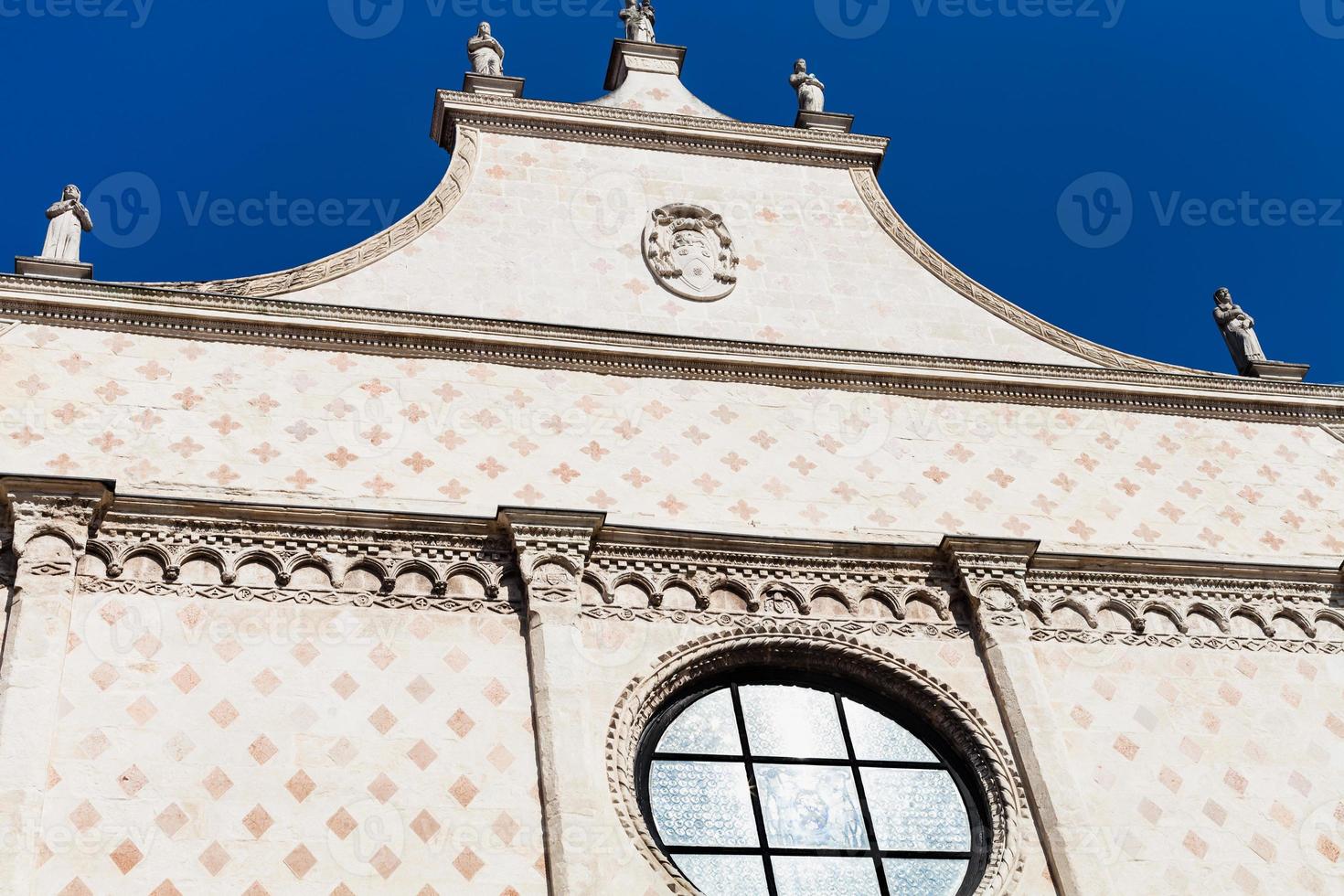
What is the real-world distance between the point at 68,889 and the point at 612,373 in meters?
5.05

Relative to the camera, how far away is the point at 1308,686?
431 inches

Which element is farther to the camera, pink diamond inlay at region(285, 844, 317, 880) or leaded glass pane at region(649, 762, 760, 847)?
leaded glass pane at region(649, 762, 760, 847)

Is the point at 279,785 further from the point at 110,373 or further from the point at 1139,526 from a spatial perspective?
the point at 1139,526

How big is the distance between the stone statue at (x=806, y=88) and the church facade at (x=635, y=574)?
1615 mm

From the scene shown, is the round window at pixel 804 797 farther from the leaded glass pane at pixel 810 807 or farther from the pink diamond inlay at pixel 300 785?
the pink diamond inlay at pixel 300 785

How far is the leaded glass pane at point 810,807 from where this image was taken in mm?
9500

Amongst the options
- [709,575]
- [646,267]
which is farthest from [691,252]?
[709,575]

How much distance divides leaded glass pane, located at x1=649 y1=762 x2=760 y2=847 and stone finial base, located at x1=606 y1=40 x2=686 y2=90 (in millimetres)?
7040

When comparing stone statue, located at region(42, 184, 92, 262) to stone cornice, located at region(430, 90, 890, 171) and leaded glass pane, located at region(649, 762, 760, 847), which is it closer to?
stone cornice, located at region(430, 90, 890, 171)

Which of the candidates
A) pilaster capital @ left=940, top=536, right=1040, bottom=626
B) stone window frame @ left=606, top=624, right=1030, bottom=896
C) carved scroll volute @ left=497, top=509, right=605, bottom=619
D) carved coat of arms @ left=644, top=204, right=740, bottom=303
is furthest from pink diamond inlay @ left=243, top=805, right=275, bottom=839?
carved coat of arms @ left=644, top=204, right=740, bottom=303

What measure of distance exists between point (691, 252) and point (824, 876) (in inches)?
206

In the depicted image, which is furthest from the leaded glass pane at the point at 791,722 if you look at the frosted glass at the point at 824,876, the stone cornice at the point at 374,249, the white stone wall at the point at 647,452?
the stone cornice at the point at 374,249

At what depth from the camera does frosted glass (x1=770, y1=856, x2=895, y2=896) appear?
30.5ft

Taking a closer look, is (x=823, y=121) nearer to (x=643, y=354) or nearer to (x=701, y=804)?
(x=643, y=354)
